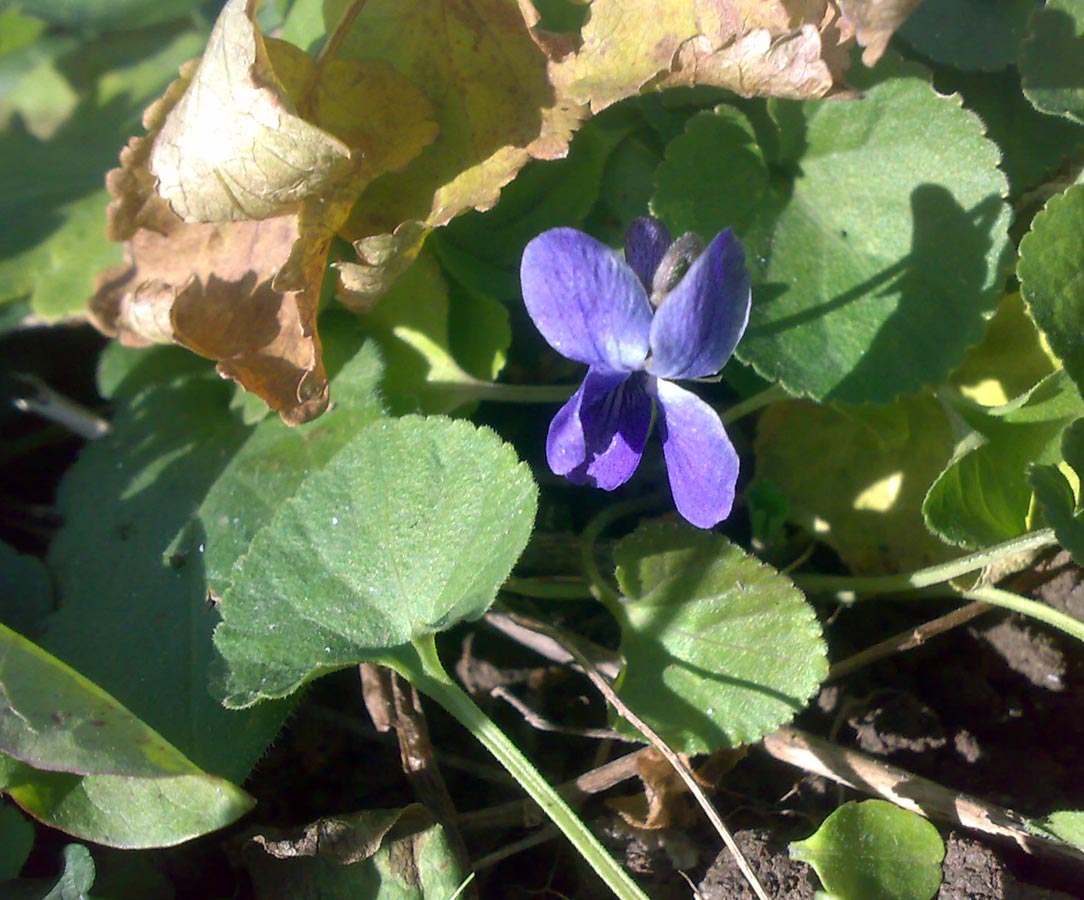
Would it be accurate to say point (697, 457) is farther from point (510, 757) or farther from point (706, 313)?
point (510, 757)

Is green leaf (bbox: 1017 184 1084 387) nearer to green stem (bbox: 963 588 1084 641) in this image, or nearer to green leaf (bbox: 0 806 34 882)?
green stem (bbox: 963 588 1084 641)

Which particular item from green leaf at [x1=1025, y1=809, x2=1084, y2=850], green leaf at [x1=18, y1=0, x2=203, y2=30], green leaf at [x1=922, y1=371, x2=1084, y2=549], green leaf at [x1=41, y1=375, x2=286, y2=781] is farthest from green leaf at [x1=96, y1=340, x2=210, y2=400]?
green leaf at [x1=1025, y1=809, x2=1084, y2=850]

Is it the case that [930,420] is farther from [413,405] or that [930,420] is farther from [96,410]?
[96,410]

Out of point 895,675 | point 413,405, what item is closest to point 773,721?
point 895,675

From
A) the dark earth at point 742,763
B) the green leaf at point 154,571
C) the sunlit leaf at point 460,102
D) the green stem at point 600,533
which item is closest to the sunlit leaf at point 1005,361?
the dark earth at point 742,763

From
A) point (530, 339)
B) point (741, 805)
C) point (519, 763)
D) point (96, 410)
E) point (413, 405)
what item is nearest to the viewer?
point (519, 763)

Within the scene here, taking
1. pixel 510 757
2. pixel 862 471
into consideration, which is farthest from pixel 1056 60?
pixel 510 757

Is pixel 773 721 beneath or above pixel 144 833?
beneath
